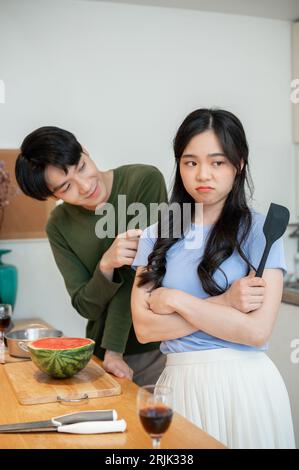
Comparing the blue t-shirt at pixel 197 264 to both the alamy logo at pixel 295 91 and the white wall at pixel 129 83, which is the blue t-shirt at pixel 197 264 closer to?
the white wall at pixel 129 83

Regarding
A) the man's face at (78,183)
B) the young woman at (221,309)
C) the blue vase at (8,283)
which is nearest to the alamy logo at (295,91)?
the blue vase at (8,283)

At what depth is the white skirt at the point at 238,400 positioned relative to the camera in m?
1.55

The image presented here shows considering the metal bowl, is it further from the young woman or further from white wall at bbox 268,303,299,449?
white wall at bbox 268,303,299,449

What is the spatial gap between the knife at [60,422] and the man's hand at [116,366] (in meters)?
0.45

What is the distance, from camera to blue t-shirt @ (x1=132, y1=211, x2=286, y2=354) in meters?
1.57

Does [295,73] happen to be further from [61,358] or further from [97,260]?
[61,358]

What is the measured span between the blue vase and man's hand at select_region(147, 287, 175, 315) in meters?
1.58

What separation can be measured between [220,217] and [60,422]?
2.34ft

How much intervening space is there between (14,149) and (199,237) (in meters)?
1.84

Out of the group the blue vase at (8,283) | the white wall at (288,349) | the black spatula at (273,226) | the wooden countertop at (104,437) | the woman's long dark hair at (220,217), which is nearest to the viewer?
the wooden countertop at (104,437)

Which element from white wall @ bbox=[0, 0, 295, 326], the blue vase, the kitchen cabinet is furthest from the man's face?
the kitchen cabinet

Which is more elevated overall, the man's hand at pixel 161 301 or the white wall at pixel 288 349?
the man's hand at pixel 161 301

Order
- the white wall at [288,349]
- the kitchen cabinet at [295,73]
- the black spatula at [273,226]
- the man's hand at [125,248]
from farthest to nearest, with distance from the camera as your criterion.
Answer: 1. the kitchen cabinet at [295,73]
2. the white wall at [288,349]
3. the man's hand at [125,248]
4. the black spatula at [273,226]

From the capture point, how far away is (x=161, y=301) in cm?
158
